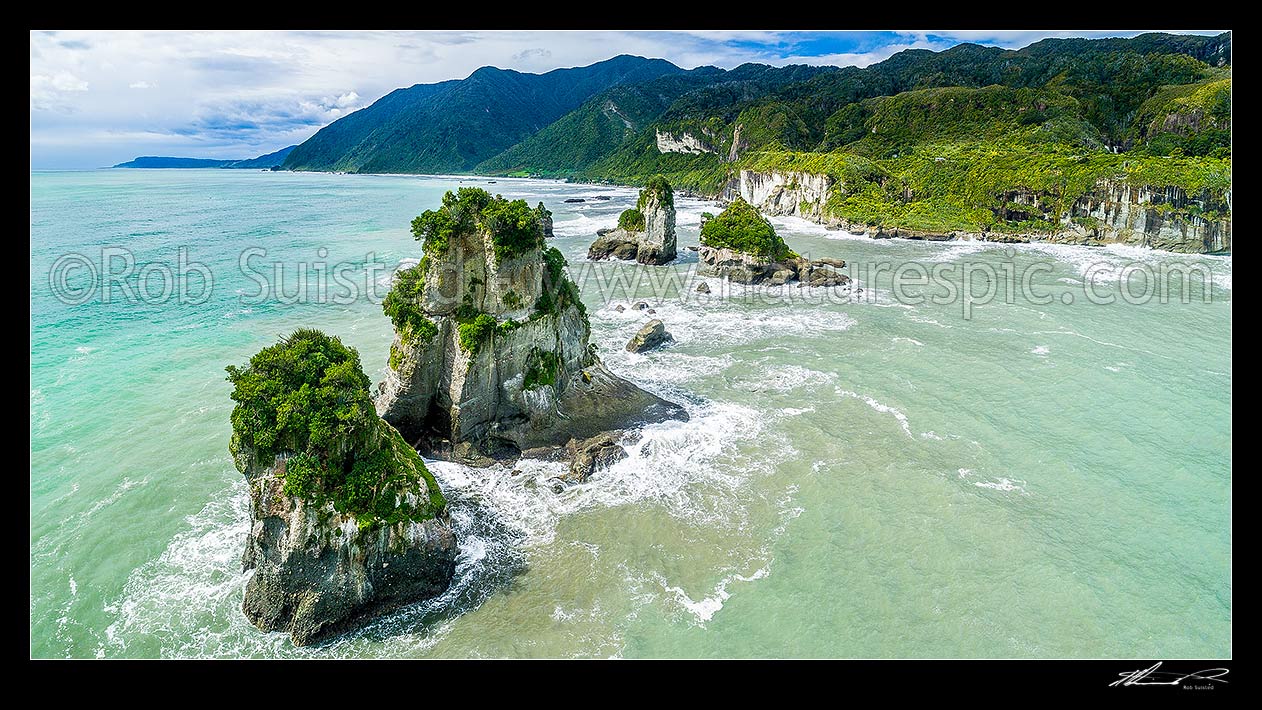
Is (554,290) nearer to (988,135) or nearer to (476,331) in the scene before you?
(476,331)

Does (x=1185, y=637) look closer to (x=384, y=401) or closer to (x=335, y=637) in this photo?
(x=335, y=637)

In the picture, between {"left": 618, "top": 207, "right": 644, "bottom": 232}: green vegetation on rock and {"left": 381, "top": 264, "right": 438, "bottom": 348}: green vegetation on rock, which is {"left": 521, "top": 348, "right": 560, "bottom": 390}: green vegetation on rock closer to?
{"left": 381, "top": 264, "right": 438, "bottom": 348}: green vegetation on rock

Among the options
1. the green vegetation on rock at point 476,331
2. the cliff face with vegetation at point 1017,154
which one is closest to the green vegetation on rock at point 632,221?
the cliff face with vegetation at point 1017,154

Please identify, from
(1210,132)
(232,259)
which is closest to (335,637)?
(232,259)

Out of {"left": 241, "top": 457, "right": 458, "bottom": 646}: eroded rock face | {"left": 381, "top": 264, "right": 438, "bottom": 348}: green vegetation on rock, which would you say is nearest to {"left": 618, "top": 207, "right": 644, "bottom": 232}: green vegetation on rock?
{"left": 381, "top": 264, "right": 438, "bottom": 348}: green vegetation on rock

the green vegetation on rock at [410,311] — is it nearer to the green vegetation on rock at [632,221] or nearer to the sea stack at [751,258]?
the sea stack at [751,258]

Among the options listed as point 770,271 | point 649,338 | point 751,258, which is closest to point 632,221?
point 751,258
